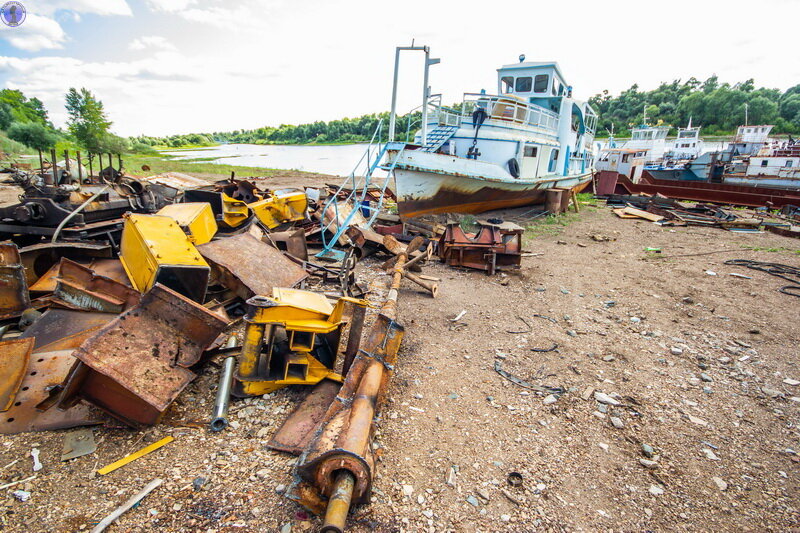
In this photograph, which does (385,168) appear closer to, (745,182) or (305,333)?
(305,333)

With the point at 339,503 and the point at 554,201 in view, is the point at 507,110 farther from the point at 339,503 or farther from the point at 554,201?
the point at 339,503

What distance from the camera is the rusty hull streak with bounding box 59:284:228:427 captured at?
2.37 metres

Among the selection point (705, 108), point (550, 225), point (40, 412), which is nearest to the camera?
point (40, 412)

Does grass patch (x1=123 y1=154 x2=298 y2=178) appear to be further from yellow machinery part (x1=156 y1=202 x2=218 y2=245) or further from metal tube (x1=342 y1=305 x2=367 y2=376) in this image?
metal tube (x1=342 y1=305 x2=367 y2=376)

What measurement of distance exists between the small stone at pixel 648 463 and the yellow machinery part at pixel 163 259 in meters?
3.97

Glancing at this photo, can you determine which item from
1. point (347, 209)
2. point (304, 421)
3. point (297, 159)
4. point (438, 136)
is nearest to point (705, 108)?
point (297, 159)

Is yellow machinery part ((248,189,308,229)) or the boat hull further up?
the boat hull

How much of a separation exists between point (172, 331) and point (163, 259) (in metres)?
0.89

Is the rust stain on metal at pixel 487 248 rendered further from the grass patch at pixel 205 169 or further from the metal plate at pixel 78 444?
the grass patch at pixel 205 169

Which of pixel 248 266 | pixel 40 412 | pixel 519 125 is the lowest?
pixel 40 412

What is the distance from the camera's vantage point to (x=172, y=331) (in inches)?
112

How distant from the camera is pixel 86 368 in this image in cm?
233

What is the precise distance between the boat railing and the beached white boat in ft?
0.10

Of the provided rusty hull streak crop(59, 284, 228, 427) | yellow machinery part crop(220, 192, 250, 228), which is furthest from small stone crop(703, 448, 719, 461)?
yellow machinery part crop(220, 192, 250, 228)
